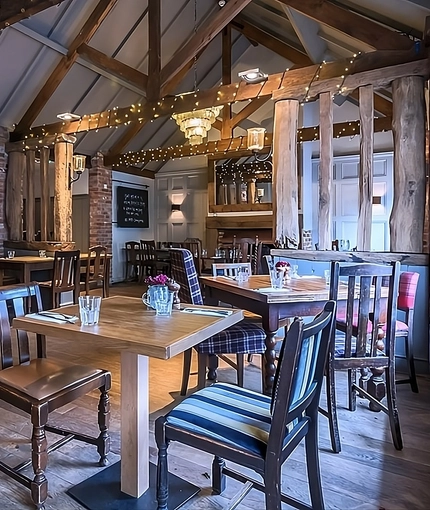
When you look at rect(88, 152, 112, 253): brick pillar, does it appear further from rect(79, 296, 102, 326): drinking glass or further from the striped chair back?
rect(79, 296, 102, 326): drinking glass

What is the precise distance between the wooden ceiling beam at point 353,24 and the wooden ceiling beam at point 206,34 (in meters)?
0.58

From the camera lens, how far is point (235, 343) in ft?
7.94

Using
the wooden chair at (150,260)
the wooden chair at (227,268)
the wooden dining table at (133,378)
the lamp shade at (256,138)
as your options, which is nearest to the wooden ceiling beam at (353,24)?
the lamp shade at (256,138)

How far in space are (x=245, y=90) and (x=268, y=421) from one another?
12.8ft

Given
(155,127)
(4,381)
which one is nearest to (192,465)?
(4,381)

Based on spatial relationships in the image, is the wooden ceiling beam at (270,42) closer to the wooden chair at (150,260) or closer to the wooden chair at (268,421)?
the wooden chair at (150,260)

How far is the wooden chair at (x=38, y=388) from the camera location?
161 centimetres

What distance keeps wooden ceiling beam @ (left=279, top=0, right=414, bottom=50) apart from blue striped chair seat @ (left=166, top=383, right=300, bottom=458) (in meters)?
3.29

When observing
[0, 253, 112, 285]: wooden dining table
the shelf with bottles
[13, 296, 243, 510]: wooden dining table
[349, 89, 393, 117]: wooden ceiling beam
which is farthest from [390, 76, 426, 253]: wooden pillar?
the shelf with bottles

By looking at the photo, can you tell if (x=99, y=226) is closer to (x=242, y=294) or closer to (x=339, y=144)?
(x=339, y=144)

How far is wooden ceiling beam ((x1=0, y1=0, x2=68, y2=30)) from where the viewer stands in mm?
3654

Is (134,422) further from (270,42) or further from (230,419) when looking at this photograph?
(270,42)

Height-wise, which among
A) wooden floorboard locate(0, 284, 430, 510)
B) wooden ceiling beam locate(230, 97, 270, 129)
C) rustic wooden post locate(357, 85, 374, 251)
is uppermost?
wooden ceiling beam locate(230, 97, 270, 129)

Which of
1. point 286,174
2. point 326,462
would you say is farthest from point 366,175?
point 326,462
